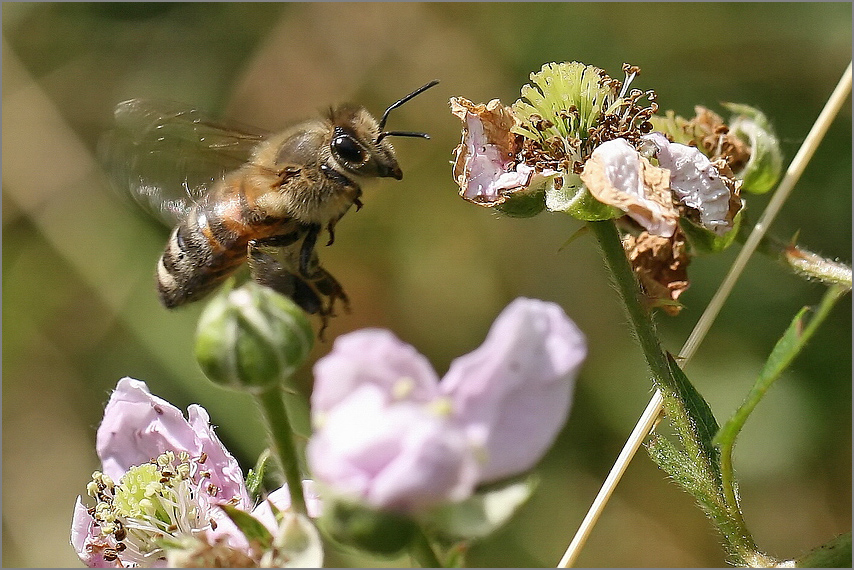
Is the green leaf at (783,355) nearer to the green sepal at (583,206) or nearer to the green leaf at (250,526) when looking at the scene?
the green sepal at (583,206)

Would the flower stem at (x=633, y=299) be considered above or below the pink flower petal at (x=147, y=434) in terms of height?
above

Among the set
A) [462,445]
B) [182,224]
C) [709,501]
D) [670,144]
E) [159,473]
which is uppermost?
[670,144]

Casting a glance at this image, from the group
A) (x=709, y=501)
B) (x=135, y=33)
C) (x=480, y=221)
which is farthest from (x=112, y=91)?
(x=709, y=501)

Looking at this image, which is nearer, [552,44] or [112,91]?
[552,44]

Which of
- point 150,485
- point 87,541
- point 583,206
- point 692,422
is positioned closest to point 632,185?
point 583,206

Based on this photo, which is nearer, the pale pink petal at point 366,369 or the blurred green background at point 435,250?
the pale pink petal at point 366,369

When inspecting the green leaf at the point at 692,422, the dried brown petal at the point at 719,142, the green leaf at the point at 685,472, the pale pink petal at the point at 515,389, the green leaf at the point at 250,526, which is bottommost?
the green leaf at the point at 250,526

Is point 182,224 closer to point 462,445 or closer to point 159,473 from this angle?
point 159,473

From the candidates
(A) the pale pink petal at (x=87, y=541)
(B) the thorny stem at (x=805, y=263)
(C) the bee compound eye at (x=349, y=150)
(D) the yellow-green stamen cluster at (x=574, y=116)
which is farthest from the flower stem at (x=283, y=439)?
(B) the thorny stem at (x=805, y=263)
